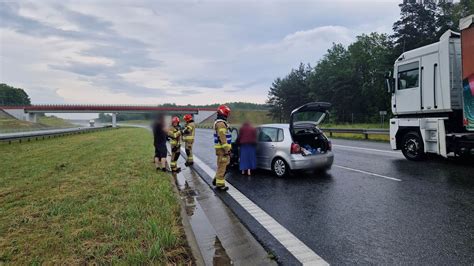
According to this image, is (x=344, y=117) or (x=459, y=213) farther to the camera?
(x=344, y=117)

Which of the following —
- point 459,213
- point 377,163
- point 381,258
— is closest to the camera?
point 381,258

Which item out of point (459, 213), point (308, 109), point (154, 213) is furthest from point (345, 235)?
point (308, 109)

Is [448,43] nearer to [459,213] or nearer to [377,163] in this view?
[377,163]

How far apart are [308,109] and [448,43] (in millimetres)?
4627

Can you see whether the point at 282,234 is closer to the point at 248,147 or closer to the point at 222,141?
the point at 222,141

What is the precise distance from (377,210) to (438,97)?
5736mm

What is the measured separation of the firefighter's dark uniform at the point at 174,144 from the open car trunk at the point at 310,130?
3.83m

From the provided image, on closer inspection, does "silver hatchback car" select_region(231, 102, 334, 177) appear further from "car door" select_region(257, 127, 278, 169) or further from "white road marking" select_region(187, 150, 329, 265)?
"white road marking" select_region(187, 150, 329, 265)

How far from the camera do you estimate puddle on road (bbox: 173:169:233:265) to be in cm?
344

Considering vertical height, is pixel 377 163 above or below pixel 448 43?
below

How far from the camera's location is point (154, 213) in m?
4.84

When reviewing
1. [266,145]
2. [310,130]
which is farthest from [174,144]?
[310,130]

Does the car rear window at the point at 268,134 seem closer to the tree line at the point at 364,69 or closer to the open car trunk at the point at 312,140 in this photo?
the open car trunk at the point at 312,140

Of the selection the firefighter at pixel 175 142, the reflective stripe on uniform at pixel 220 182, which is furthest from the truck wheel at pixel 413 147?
the firefighter at pixel 175 142
